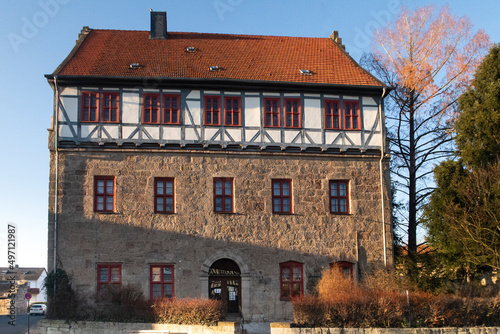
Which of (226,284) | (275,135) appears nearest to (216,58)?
(275,135)

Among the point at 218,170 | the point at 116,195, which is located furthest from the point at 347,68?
the point at 116,195

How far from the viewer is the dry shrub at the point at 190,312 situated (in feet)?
62.2

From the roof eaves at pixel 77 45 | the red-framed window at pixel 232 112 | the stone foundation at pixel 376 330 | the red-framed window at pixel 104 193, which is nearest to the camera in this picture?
the stone foundation at pixel 376 330

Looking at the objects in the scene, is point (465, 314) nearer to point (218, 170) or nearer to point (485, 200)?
point (485, 200)

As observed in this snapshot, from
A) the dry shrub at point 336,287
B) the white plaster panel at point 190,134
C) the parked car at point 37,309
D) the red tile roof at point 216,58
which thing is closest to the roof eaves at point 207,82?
the red tile roof at point 216,58

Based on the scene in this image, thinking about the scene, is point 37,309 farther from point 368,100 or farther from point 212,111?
point 368,100

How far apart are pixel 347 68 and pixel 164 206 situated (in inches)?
404

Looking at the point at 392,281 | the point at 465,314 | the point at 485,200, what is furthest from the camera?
the point at 392,281

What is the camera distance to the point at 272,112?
24.7 meters

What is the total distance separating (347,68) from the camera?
1057 inches

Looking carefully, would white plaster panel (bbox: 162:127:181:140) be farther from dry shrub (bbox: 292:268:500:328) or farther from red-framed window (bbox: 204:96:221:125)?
dry shrub (bbox: 292:268:500:328)

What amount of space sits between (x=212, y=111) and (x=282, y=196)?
14.8ft

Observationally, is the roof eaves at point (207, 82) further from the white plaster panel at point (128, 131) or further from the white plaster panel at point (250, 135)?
the white plaster panel at point (250, 135)

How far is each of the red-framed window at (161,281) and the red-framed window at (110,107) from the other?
6.10 metres
